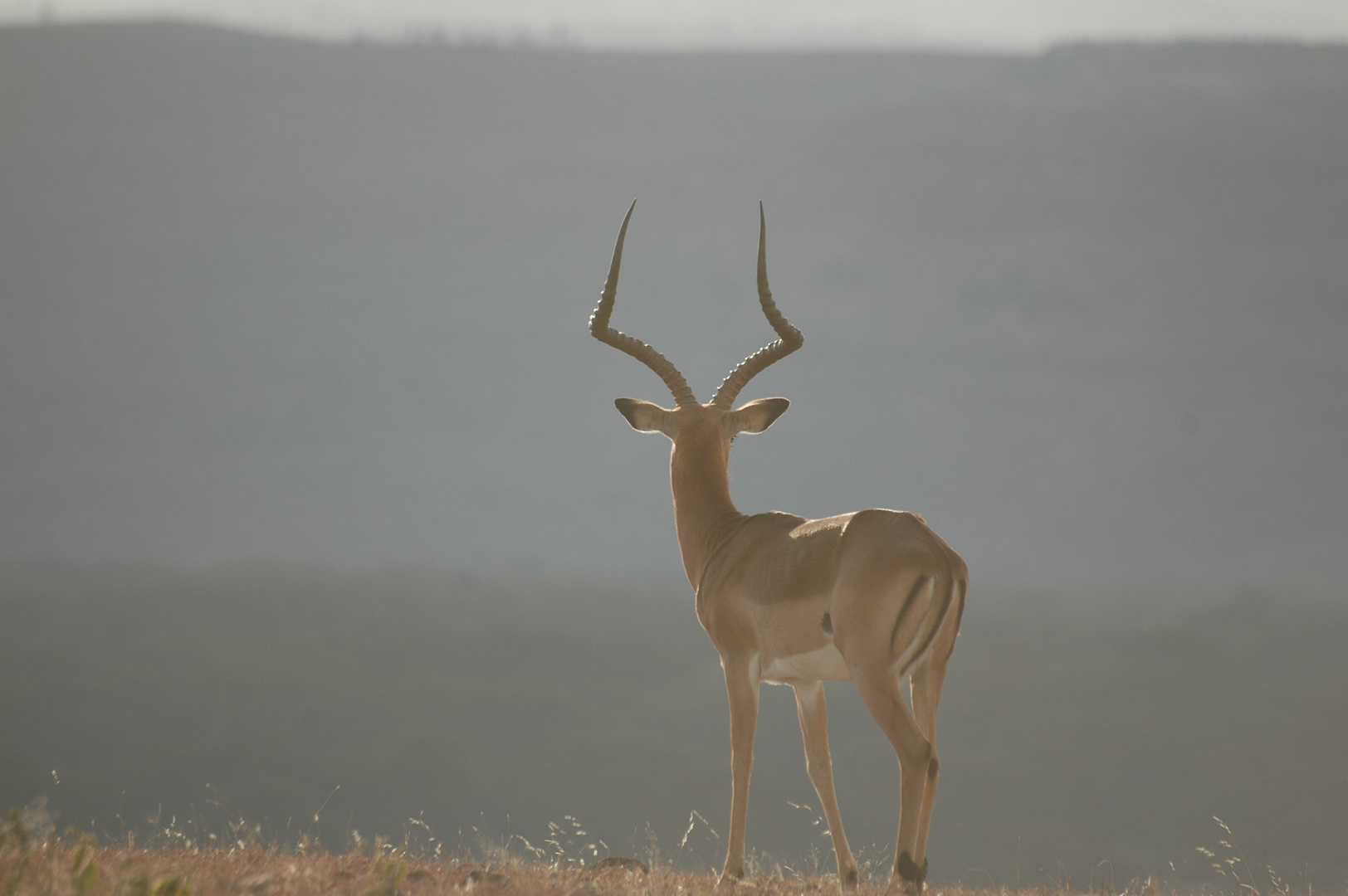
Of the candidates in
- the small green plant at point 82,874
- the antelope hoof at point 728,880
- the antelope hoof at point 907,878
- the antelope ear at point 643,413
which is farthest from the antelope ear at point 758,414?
the small green plant at point 82,874

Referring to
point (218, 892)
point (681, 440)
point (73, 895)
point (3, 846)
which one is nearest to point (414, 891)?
point (218, 892)

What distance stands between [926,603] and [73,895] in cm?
576

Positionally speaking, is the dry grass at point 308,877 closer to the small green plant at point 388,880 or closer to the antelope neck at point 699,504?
the small green plant at point 388,880

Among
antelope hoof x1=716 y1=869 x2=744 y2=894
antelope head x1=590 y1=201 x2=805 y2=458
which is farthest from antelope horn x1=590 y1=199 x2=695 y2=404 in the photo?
antelope hoof x1=716 y1=869 x2=744 y2=894

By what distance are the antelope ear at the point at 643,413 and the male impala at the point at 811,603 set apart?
1 cm

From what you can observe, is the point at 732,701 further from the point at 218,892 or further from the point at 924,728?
the point at 218,892

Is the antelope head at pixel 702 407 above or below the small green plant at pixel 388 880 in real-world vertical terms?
Answer: above

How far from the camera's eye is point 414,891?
7035 millimetres

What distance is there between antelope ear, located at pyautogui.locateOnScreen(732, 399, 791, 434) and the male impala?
0.01m

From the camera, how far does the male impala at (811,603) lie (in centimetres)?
838

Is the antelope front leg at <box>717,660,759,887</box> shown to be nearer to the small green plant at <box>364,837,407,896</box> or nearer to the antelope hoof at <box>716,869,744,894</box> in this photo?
the antelope hoof at <box>716,869,744,894</box>

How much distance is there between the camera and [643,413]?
12102 mm

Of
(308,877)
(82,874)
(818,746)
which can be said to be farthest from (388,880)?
(818,746)

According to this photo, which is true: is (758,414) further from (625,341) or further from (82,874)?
(82,874)
